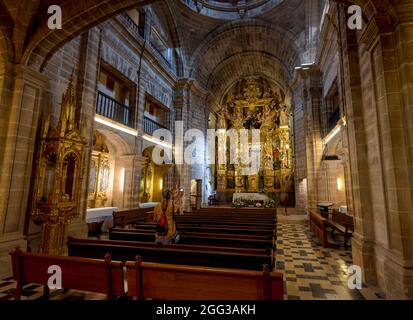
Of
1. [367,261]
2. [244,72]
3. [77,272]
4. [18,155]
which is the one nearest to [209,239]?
[77,272]

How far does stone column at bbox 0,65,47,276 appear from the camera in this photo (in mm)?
4312

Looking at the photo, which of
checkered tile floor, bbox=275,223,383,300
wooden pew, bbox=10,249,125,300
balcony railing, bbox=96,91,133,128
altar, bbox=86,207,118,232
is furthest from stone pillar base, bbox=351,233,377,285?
balcony railing, bbox=96,91,133,128

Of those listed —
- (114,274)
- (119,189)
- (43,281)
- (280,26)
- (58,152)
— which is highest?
(280,26)

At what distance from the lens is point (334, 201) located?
1025 centimetres

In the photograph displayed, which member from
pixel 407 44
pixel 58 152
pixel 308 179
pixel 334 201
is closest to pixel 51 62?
pixel 58 152

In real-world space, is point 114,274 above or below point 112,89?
below

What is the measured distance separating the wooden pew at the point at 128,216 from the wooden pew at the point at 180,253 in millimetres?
3417

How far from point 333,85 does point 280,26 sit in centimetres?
641

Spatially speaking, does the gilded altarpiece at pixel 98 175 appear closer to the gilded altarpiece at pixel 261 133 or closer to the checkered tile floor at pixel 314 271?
the checkered tile floor at pixel 314 271

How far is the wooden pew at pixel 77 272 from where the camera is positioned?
256 cm

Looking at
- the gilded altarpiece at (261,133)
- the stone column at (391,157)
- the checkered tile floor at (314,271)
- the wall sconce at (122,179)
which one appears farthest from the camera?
the gilded altarpiece at (261,133)

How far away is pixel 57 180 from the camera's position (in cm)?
498

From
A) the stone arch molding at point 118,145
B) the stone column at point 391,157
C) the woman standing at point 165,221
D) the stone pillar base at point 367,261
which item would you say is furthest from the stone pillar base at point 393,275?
the stone arch molding at point 118,145
